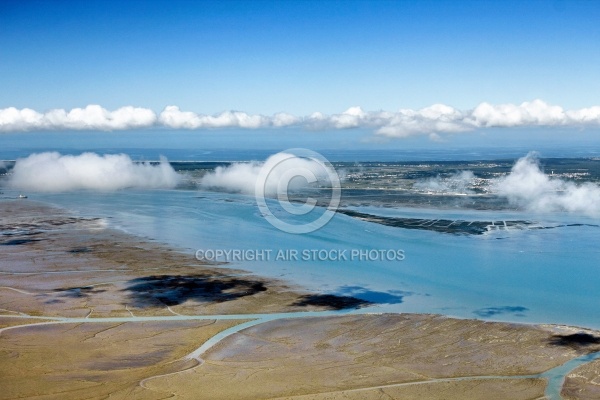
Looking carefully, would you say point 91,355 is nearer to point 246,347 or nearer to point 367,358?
point 246,347

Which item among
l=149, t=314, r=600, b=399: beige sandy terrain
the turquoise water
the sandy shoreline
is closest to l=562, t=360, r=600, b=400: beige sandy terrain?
the sandy shoreline

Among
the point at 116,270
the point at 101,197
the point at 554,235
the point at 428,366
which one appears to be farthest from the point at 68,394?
the point at 101,197

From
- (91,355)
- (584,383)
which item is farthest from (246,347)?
(584,383)

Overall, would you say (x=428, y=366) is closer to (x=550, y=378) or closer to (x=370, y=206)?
(x=550, y=378)

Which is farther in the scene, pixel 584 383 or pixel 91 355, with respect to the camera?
pixel 91 355

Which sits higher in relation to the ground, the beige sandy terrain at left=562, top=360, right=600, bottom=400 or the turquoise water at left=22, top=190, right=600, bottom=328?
the turquoise water at left=22, top=190, right=600, bottom=328

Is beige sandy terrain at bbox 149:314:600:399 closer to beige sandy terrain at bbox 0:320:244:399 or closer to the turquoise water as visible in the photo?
beige sandy terrain at bbox 0:320:244:399
